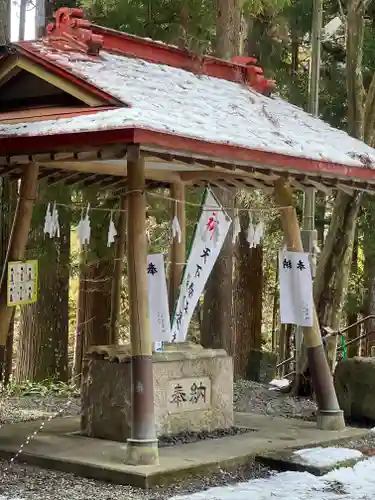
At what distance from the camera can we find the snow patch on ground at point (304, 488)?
625 centimetres

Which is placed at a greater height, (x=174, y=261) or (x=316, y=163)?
(x=316, y=163)

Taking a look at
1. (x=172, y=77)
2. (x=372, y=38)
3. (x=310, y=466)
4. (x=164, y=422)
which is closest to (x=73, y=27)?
(x=172, y=77)

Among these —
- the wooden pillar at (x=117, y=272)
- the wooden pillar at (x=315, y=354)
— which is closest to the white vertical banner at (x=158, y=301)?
the wooden pillar at (x=315, y=354)

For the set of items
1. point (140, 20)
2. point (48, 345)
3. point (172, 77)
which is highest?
point (140, 20)

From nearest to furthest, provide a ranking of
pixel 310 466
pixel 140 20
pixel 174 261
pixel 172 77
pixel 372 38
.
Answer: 1. pixel 310 466
2. pixel 172 77
3. pixel 174 261
4. pixel 140 20
5. pixel 372 38

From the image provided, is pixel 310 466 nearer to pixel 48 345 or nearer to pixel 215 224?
pixel 215 224

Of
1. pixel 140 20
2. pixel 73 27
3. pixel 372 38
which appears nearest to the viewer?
pixel 73 27

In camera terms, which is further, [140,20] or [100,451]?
[140,20]

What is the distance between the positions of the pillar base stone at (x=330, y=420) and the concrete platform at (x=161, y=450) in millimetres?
95

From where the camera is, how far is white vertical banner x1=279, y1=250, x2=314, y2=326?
869cm

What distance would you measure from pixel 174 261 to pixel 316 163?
2.16 m

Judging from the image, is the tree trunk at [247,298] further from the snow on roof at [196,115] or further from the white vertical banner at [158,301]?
the white vertical banner at [158,301]

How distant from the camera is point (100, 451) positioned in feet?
23.8

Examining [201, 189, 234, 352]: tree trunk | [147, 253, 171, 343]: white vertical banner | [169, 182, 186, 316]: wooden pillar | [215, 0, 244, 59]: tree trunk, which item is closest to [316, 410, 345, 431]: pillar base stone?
[169, 182, 186, 316]: wooden pillar
